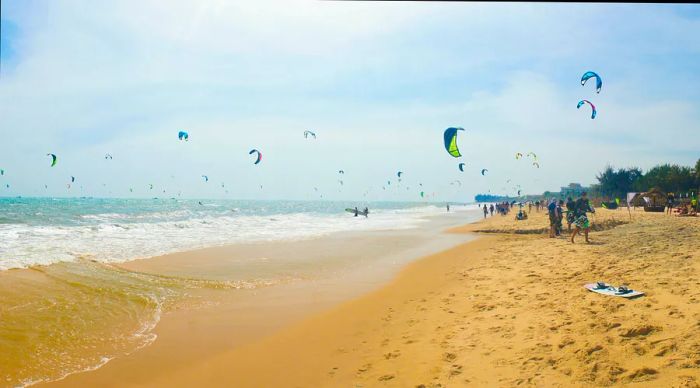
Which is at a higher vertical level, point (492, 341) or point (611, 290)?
point (611, 290)

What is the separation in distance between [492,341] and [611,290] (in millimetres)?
2374

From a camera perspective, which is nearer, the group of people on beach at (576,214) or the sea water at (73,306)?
the sea water at (73,306)

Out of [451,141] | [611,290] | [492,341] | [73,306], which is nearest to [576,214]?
[451,141]

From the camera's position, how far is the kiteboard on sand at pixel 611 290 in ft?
18.0

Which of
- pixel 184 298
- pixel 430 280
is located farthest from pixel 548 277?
pixel 184 298

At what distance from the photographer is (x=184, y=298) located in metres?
7.82

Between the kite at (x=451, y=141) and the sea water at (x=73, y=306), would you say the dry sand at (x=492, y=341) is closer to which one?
the sea water at (x=73, y=306)

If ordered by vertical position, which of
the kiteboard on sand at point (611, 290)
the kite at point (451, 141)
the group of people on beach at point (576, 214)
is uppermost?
the kite at point (451, 141)

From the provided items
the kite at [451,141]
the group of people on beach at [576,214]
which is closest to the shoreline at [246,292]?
the kite at [451,141]

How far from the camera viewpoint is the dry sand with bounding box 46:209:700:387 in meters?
3.74

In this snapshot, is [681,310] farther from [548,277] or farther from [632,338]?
[548,277]

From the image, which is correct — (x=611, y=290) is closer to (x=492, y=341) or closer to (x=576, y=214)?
(x=492, y=341)

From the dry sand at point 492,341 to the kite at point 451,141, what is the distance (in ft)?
14.6

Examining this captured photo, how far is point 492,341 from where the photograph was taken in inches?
188
